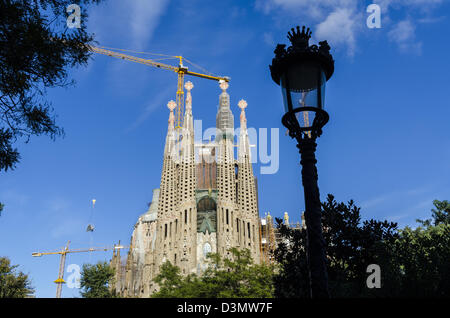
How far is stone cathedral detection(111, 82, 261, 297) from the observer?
176 ft

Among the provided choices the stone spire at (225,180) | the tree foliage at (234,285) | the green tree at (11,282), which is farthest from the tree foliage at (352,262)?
the stone spire at (225,180)

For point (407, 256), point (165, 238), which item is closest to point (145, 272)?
point (165, 238)

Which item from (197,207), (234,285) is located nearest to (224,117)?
(197,207)

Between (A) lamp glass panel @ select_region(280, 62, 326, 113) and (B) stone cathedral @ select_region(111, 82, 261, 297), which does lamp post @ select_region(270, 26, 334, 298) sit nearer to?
(A) lamp glass panel @ select_region(280, 62, 326, 113)

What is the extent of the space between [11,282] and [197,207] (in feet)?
97.0

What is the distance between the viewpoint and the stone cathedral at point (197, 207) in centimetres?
5362

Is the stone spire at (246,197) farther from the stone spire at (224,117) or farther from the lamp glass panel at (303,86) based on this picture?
the lamp glass panel at (303,86)

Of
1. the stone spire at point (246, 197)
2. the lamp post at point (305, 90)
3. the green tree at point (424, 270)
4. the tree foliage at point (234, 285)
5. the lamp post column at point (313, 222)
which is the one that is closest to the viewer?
the lamp post column at point (313, 222)

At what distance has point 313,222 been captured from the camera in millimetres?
4730

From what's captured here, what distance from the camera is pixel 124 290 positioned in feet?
216

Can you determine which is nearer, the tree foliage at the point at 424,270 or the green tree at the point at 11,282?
the tree foliage at the point at 424,270

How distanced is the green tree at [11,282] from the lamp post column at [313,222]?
3440cm
